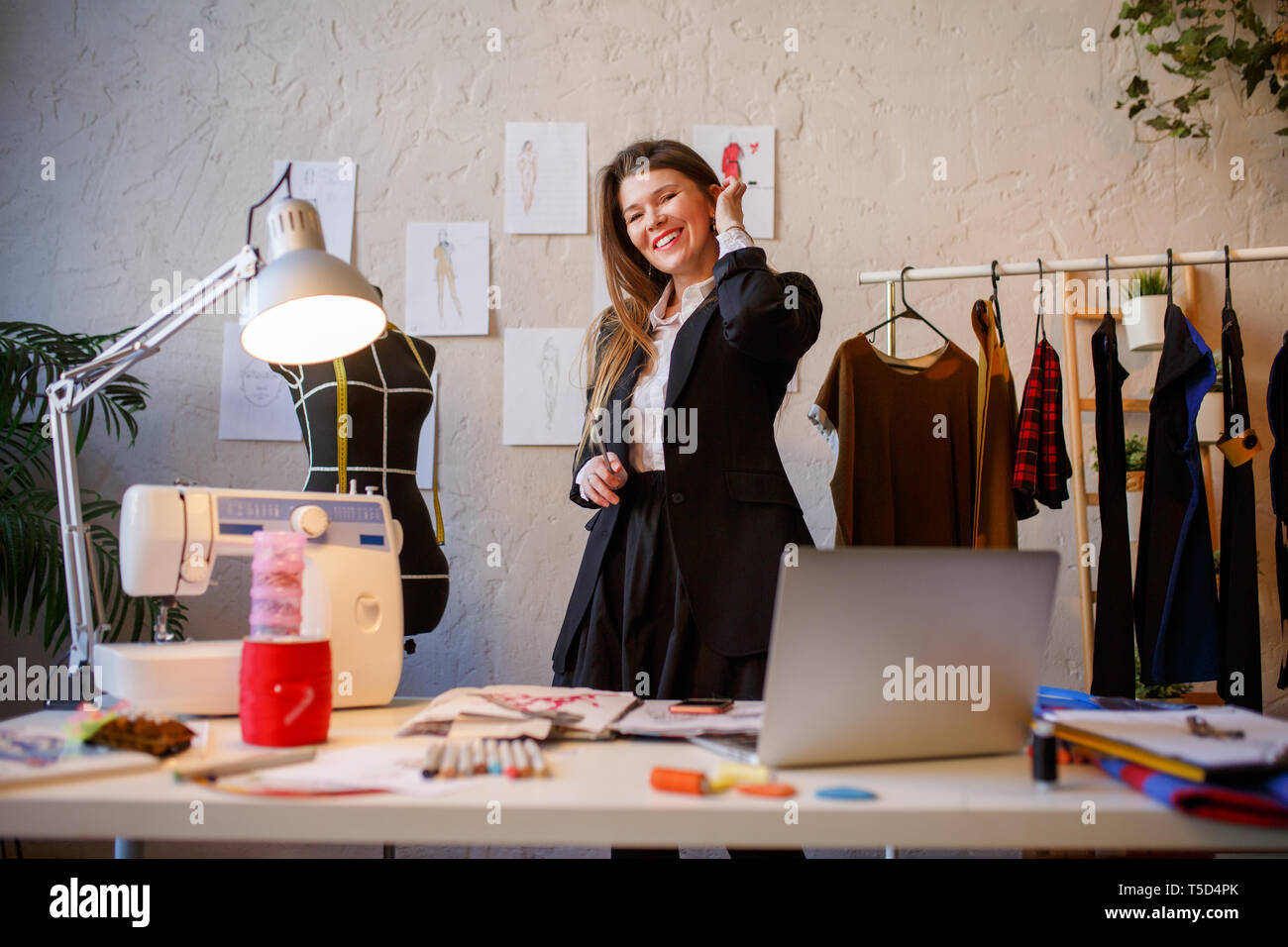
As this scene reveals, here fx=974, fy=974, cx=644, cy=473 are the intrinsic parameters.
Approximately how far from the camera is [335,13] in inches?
117

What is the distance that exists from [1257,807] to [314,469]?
1.90 metres

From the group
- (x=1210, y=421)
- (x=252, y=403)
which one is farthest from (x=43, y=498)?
(x=1210, y=421)

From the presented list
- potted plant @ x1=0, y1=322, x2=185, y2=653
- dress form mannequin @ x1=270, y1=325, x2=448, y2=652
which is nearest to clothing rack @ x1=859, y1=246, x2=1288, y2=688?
dress form mannequin @ x1=270, y1=325, x2=448, y2=652

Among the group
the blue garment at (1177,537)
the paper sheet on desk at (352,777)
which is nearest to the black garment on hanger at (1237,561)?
the blue garment at (1177,537)

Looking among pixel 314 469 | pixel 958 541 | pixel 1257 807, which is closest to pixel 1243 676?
pixel 958 541

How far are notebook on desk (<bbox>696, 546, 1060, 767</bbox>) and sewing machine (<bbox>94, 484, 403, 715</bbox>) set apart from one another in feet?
2.03

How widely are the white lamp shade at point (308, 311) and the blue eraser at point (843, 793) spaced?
75cm

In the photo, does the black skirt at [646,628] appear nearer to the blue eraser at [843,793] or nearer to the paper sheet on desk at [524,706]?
the paper sheet on desk at [524,706]

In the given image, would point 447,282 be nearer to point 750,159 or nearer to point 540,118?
point 540,118

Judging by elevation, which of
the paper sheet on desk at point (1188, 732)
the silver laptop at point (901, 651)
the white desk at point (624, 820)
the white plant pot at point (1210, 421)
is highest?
the white plant pot at point (1210, 421)

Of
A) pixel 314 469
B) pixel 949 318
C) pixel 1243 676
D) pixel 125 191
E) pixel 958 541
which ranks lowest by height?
pixel 1243 676

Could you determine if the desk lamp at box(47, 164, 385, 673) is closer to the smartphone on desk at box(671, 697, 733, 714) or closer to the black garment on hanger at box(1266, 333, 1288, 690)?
the smartphone on desk at box(671, 697, 733, 714)

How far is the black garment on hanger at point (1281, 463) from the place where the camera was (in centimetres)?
233

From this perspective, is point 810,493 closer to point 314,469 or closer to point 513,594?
point 513,594
